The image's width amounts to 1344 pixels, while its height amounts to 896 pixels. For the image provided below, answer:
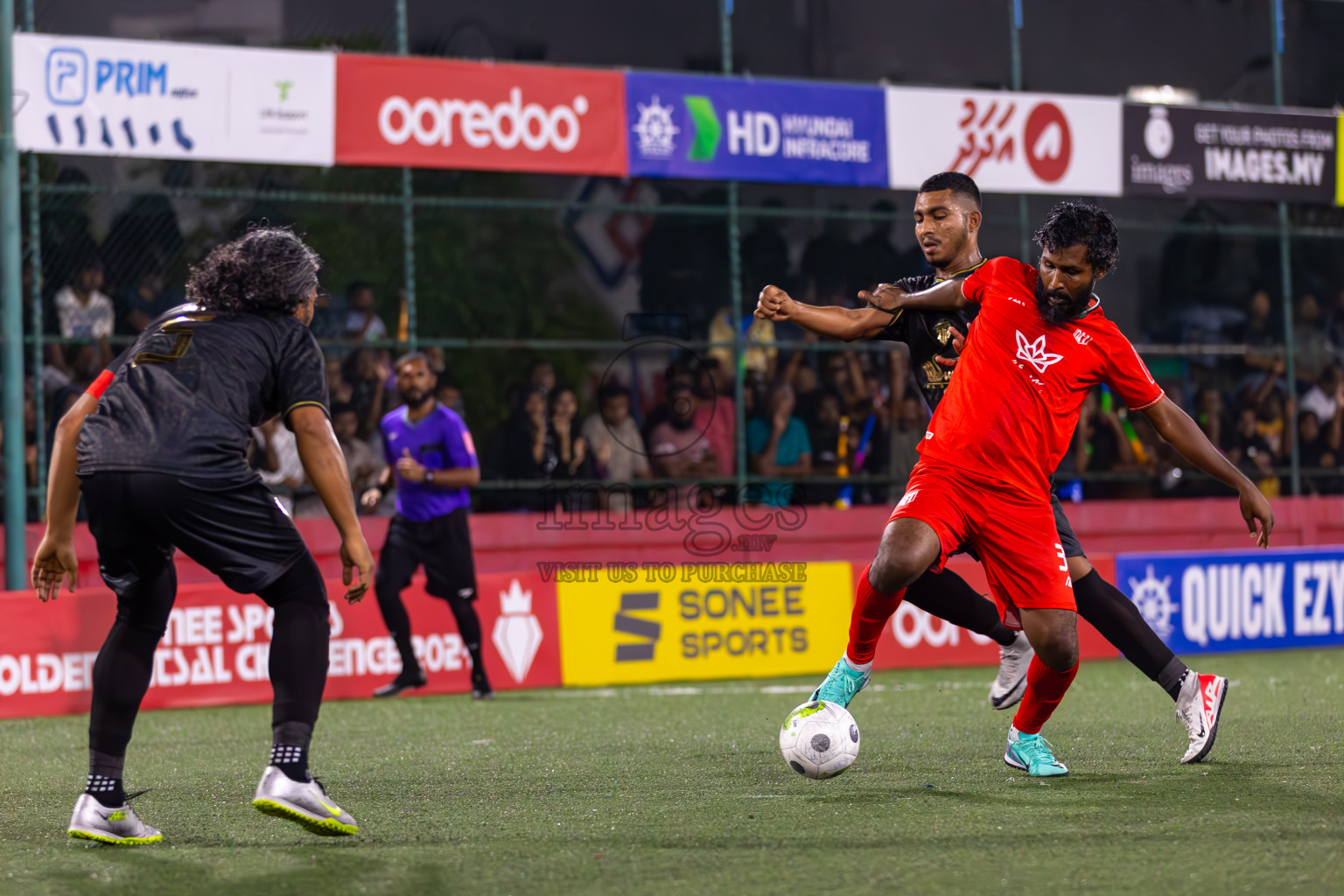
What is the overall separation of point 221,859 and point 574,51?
44.4 ft

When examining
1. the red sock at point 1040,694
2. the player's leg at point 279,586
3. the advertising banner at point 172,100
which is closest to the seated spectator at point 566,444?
the advertising banner at point 172,100

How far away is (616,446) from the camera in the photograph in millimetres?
15031

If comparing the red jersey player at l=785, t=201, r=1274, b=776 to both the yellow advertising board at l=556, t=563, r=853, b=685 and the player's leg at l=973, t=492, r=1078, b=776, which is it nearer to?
the player's leg at l=973, t=492, r=1078, b=776

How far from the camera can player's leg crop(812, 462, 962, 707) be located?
5.52 m

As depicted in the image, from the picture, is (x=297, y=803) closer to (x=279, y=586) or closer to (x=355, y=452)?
(x=279, y=586)

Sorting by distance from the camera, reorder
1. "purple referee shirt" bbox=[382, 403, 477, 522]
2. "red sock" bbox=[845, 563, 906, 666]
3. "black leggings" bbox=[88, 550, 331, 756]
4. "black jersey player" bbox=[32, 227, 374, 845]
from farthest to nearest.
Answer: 1. "purple referee shirt" bbox=[382, 403, 477, 522]
2. "red sock" bbox=[845, 563, 906, 666]
3. "black leggings" bbox=[88, 550, 331, 756]
4. "black jersey player" bbox=[32, 227, 374, 845]

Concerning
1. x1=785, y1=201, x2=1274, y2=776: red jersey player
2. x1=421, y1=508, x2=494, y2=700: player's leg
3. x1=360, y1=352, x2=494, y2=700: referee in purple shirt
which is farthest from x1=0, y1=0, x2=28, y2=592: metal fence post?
x1=785, y1=201, x2=1274, y2=776: red jersey player

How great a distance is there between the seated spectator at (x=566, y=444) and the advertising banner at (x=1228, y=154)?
635 centimetres

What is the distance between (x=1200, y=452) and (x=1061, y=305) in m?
0.74

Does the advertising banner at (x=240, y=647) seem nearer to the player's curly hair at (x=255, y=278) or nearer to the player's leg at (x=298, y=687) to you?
the player's leg at (x=298, y=687)

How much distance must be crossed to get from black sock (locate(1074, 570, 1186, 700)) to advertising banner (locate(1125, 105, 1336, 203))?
1125 centimetres

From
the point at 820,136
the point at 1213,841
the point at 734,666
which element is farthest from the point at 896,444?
the point at 1213,841

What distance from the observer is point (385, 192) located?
15.6 metres

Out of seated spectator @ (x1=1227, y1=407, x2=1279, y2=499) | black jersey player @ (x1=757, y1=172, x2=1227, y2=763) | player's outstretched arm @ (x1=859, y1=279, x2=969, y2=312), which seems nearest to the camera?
player's outstretched arm @ (x1=859, y1=279, x2=969, y2=312)
